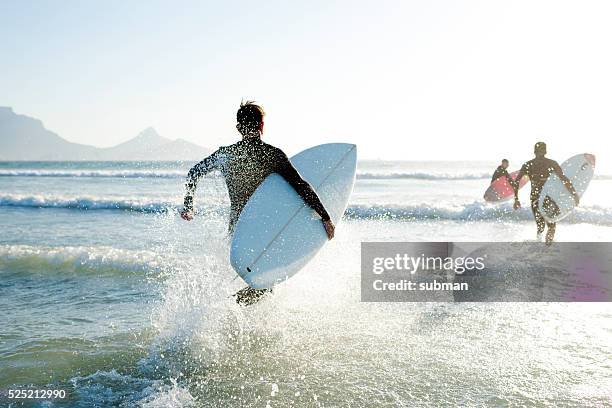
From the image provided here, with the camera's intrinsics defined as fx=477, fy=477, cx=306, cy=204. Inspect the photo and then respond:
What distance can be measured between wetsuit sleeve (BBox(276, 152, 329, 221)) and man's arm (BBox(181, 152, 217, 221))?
1.85 feet

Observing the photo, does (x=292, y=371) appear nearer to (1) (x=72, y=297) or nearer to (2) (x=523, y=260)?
(1) (x=72, y=297)

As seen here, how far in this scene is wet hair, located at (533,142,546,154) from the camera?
8.51 m

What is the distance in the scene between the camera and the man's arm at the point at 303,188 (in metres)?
3.95

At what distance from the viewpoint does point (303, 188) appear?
4.14m

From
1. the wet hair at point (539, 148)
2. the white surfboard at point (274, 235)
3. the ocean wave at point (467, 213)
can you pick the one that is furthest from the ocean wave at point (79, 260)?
the ocean wave at point (467, 213)

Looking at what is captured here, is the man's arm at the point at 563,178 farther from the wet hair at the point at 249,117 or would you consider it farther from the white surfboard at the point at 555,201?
the wet hair at the point at 249,117

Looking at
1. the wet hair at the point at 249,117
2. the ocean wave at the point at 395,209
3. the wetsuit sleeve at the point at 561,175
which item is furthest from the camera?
the ocean wave at the point at 395,209

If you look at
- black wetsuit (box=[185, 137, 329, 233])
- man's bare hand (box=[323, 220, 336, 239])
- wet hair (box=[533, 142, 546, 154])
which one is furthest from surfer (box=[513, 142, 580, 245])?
black wetsuit (box=[185, 137, 329, 233])

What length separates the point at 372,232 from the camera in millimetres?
10453

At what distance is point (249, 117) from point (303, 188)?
0.76m

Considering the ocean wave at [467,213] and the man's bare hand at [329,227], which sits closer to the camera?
the man's bare hand at [329,227]

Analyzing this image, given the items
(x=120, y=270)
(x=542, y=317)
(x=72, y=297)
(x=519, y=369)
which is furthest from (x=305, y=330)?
(x=120, y=270)
